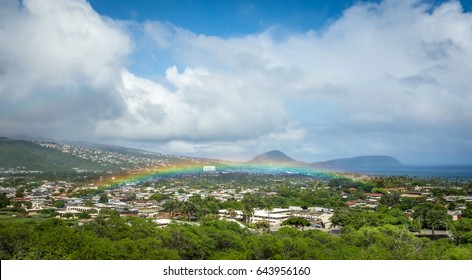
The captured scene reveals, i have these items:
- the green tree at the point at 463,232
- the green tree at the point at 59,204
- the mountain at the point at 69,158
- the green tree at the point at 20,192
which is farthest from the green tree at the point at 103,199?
the green tree at the point at 463,232

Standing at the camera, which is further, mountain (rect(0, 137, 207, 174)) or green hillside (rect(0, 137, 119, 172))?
mountain (rect(0, 137, 207, 174))

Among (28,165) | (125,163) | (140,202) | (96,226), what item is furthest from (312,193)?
(28,165)

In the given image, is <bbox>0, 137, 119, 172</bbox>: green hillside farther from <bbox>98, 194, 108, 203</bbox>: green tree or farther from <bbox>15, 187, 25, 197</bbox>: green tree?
<bbox>98, 194, 108, 203</bbox>: green tree

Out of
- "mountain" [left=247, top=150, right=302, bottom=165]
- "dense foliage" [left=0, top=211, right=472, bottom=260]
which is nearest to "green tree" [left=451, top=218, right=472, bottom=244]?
"dense foliage" [left=0, top=211, right=472, bottom=260]

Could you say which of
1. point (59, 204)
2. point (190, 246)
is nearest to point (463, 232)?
point (190, 246)

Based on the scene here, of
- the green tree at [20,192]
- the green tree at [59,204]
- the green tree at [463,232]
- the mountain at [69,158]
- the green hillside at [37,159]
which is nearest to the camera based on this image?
the green tree at [463,232]

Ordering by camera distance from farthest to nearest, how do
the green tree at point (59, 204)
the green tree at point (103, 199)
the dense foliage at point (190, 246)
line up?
the green tree at point (103, 199) → the green tree at point (59, 204) → the dense foliage at point (190, 246)

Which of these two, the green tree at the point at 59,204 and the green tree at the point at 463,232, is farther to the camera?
→ the green tree at the point at 59,204

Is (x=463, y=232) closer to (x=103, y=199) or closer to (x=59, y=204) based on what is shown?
(x=59, y=204)

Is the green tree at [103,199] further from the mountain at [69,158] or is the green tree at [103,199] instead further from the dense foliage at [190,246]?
the dense foliage at [190,246]

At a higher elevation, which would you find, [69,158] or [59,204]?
[69,158]

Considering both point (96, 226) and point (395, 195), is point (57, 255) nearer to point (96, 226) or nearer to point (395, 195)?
point (96, 226)
